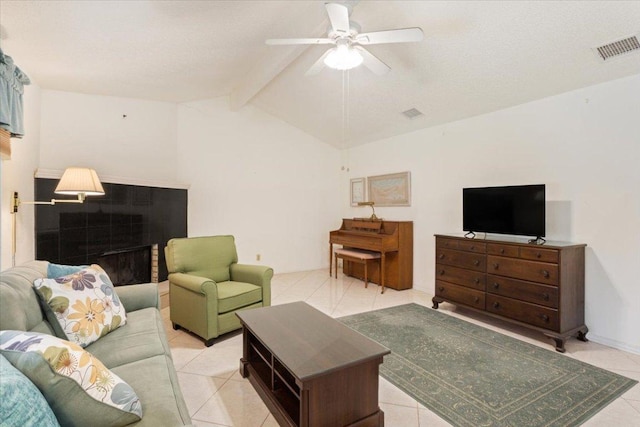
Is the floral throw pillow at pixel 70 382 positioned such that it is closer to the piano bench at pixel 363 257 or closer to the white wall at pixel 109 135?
the white wall at pixel 109 135

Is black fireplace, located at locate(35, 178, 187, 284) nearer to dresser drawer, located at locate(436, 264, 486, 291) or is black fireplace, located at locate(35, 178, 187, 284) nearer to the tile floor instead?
the tile floor

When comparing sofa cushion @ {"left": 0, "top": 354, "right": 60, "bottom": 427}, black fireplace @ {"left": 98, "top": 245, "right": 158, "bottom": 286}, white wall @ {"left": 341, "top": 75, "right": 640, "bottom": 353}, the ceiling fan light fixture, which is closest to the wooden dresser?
white wall @ {"left": 341, "top": 75, "right": 640, "bottom": 353}

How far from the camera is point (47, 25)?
2.05 metres

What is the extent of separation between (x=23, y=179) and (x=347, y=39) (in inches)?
115

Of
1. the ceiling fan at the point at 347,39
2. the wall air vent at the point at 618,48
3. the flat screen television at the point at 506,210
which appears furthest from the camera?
the flat screen television at the point at 506,210

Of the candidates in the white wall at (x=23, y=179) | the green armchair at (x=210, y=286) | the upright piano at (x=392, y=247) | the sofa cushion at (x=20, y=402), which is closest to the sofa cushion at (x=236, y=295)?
the green armchair at (x=210, y=286)

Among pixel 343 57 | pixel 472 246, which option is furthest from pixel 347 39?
pixel 472 246

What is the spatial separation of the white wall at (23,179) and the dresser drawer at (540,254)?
13.6ft

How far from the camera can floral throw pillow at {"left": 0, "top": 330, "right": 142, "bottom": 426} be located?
0.93 metres

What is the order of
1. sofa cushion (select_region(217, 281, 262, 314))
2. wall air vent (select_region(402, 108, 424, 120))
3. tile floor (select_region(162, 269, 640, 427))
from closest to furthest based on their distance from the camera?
1. tile floor (select_region(162, 269, 640, 427))
2. sofa cushion (select_region(217, 281, 262, 314))
3. wall air vent (select_region(402, 108, 424, 120))

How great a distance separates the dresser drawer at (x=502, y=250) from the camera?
287 centimetres

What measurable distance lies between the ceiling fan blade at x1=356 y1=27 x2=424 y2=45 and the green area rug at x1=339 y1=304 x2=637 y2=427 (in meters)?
2.35

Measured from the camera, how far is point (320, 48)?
130 inches

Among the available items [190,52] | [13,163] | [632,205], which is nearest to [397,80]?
[190,52]
